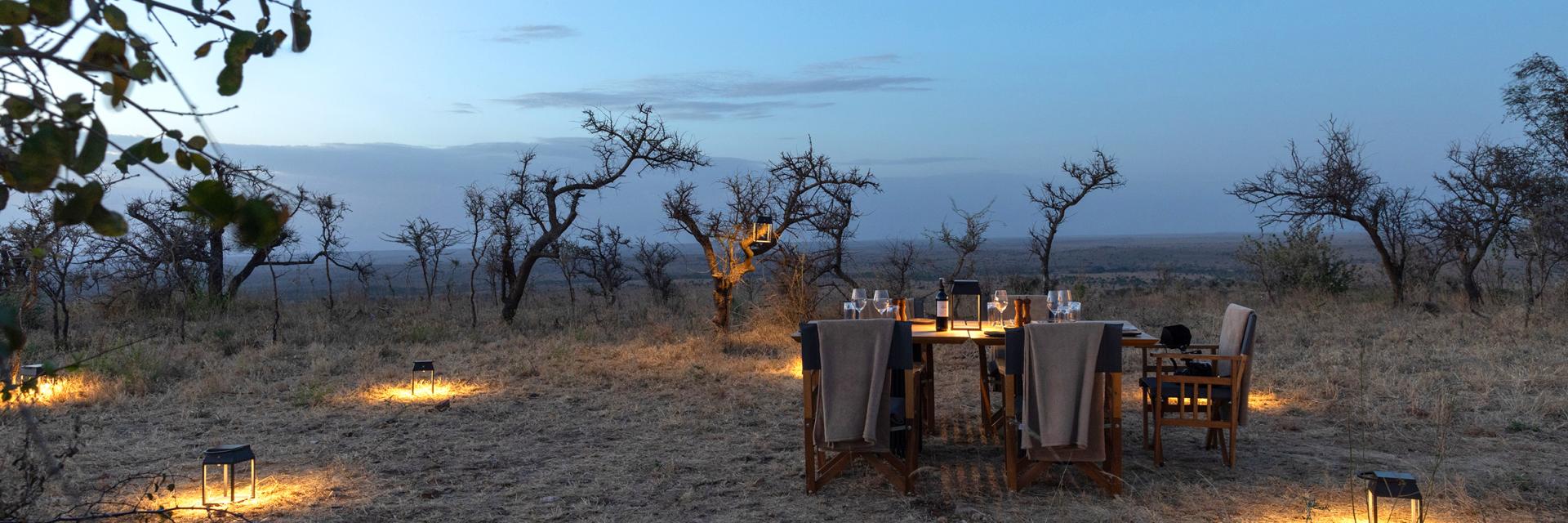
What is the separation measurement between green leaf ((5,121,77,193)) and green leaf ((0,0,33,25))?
11 centimetres

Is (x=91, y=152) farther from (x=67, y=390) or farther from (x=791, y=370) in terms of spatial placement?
(x=67, y=390)

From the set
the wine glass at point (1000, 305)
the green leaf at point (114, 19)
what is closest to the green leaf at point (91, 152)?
the green leaf at point (114, 19)

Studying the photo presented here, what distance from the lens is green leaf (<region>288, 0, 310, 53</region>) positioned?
95cm

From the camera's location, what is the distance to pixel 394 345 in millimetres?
9906

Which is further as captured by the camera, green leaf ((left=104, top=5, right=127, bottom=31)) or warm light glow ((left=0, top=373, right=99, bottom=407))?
warm light glow ((left=0, top=373, right=99, bottom=407))

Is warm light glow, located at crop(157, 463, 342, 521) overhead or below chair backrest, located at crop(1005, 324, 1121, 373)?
below

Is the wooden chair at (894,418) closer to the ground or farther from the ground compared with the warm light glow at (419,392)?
farther from the ground

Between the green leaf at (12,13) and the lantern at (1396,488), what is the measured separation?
3768 millimetres

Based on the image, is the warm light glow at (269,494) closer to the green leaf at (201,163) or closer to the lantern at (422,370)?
the lantern at (422,370)

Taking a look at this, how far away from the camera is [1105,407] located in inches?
181

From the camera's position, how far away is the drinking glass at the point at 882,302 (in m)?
5.39

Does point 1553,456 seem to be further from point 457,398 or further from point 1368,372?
point 457,398

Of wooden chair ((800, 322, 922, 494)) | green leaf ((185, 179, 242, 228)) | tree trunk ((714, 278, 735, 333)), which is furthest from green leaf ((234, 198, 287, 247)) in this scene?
tree trunk ((714, 278, 735, 333))

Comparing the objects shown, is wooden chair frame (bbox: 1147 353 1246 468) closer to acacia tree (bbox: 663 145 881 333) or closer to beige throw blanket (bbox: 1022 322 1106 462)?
beige throw blanket (bbox: 1022 322 1106 462)
